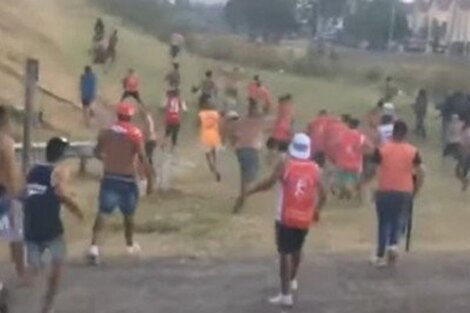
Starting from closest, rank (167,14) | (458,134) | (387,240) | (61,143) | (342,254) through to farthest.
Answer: (61,143) → (387,240) → (342,254) → (458,134) → (167,14)

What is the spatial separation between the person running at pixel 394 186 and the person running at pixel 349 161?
7.40m

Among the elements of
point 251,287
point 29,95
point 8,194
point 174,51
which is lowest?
point 251,287

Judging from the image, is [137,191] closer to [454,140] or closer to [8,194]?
[8,194]

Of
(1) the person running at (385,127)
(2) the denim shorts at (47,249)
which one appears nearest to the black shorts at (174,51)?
(1) the person running at (385,127)

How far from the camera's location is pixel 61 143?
1073cm

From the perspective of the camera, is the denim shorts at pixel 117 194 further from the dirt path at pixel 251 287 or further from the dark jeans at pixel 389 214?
the dark jeans at pixel 389 214

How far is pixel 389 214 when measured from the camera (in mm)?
13375

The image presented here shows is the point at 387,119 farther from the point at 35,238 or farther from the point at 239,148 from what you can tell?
the point at 35,238

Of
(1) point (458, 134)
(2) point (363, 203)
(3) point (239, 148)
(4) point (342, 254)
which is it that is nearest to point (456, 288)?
(4) point (342, 254)

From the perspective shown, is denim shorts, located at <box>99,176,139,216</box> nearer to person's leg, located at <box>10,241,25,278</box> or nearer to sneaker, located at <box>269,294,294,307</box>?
person's leg, located at <box>10,241,25,278</box>

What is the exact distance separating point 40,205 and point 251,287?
224 cm

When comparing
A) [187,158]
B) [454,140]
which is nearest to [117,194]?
[187,158]

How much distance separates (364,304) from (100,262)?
2737 mm

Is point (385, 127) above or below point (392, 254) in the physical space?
above
